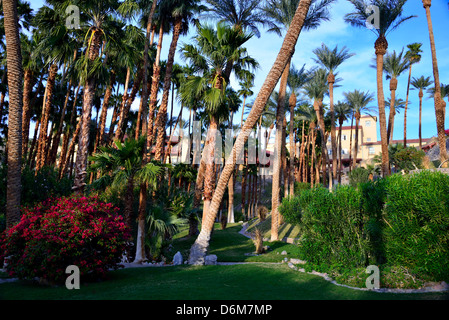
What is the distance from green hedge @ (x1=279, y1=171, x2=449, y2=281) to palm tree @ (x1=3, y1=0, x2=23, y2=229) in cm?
1091

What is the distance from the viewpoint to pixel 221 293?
7977 mm

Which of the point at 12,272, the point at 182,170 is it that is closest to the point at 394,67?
the point at 182,170

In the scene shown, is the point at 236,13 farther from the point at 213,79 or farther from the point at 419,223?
the point at 419,223

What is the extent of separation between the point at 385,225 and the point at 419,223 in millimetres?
1403

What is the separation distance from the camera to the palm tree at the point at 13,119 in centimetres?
1154

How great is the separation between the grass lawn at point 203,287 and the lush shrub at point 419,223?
1.19 m

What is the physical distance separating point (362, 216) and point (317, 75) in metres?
31.4

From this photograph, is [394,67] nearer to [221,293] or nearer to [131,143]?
[131,143]

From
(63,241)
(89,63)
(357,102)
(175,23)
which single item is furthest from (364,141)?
(63,241)

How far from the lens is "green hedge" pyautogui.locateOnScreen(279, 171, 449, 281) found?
29.6ft

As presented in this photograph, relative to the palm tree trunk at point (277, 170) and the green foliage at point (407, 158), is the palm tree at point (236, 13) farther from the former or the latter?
the green foliage at point (407, 158)

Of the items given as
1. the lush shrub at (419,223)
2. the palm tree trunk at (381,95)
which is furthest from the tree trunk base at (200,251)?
the palm tree trunk at (381,95)

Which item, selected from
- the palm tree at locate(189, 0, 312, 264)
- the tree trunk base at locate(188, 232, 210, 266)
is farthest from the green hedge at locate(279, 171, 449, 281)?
the tree trunk base at locate(188, 232, 210, 266)
